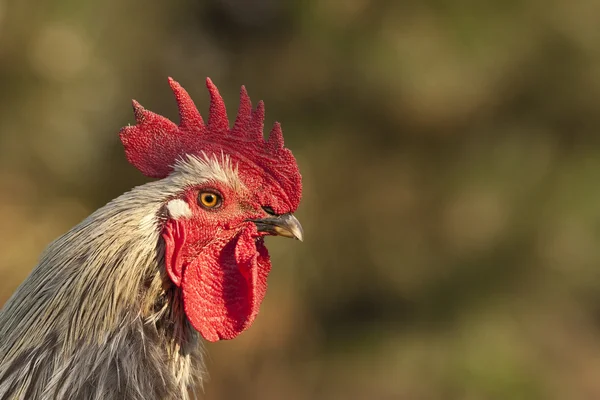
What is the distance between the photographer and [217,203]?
266 cm

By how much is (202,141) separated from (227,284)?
57 centimetres

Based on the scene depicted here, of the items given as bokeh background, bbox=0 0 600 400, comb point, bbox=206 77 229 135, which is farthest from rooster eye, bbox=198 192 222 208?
bokeh background, bbox=0 0 600 400

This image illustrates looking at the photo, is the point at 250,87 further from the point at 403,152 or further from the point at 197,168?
the point at 197,168

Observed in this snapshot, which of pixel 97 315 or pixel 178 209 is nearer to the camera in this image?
pixel 97 315

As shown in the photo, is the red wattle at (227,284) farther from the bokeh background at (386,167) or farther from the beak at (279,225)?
the bokeh background at (386,167)

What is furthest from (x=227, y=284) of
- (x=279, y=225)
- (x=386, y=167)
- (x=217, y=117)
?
(x=386, y=167)

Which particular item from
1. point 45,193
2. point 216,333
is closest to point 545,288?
point 45,193

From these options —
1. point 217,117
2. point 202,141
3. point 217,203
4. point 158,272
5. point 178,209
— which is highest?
point 217,117

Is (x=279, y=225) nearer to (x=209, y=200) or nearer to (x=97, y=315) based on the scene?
(x=209, y=200)

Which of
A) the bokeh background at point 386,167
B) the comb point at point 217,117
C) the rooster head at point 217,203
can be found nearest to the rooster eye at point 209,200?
the rooster head at point 217,203

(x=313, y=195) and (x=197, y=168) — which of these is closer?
(x=197, y=168)

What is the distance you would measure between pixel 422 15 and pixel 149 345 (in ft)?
20.4

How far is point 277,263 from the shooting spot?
7848 mm

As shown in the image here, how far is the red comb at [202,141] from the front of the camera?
9.17ft
